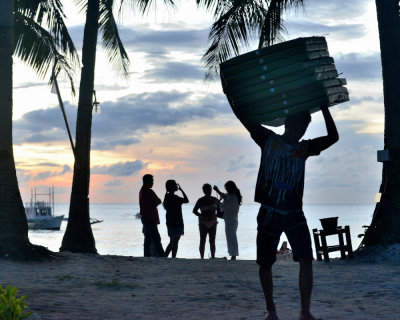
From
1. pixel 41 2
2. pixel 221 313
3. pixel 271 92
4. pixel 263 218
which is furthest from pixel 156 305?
pixel 41 2

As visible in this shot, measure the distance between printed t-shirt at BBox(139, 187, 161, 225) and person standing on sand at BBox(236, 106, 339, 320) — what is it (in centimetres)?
743

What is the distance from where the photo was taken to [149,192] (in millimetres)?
13664

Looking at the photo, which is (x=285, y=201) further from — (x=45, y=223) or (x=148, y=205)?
(x=45, y=223)

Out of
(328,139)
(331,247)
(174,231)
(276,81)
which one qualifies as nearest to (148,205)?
(174,231)

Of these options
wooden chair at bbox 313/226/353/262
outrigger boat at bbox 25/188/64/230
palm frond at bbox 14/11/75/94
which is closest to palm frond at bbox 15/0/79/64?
palm frond at bbox 14/11/75/94

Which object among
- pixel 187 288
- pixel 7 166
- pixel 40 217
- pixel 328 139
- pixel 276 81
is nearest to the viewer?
pixel 328 139

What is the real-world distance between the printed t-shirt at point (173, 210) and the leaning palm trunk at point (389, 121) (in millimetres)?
3785

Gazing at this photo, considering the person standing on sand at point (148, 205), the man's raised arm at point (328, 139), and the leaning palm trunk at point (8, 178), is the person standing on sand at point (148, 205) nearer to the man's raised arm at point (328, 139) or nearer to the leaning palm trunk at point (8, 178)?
the leaning palm trunk at point (8, 178)

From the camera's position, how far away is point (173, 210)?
13.9 meters

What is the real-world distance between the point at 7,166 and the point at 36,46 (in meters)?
7.51

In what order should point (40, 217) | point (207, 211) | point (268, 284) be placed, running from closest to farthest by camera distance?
point (268, 284), point (207, 211), point (40, 217)

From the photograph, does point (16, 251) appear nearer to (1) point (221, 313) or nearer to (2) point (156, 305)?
(2) point (156, 305)

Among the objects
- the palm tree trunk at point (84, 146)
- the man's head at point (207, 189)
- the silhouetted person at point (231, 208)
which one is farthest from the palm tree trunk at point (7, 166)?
the silhouetted person at point (231, 208)

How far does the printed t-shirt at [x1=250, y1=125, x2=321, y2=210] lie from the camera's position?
6.18 meters
